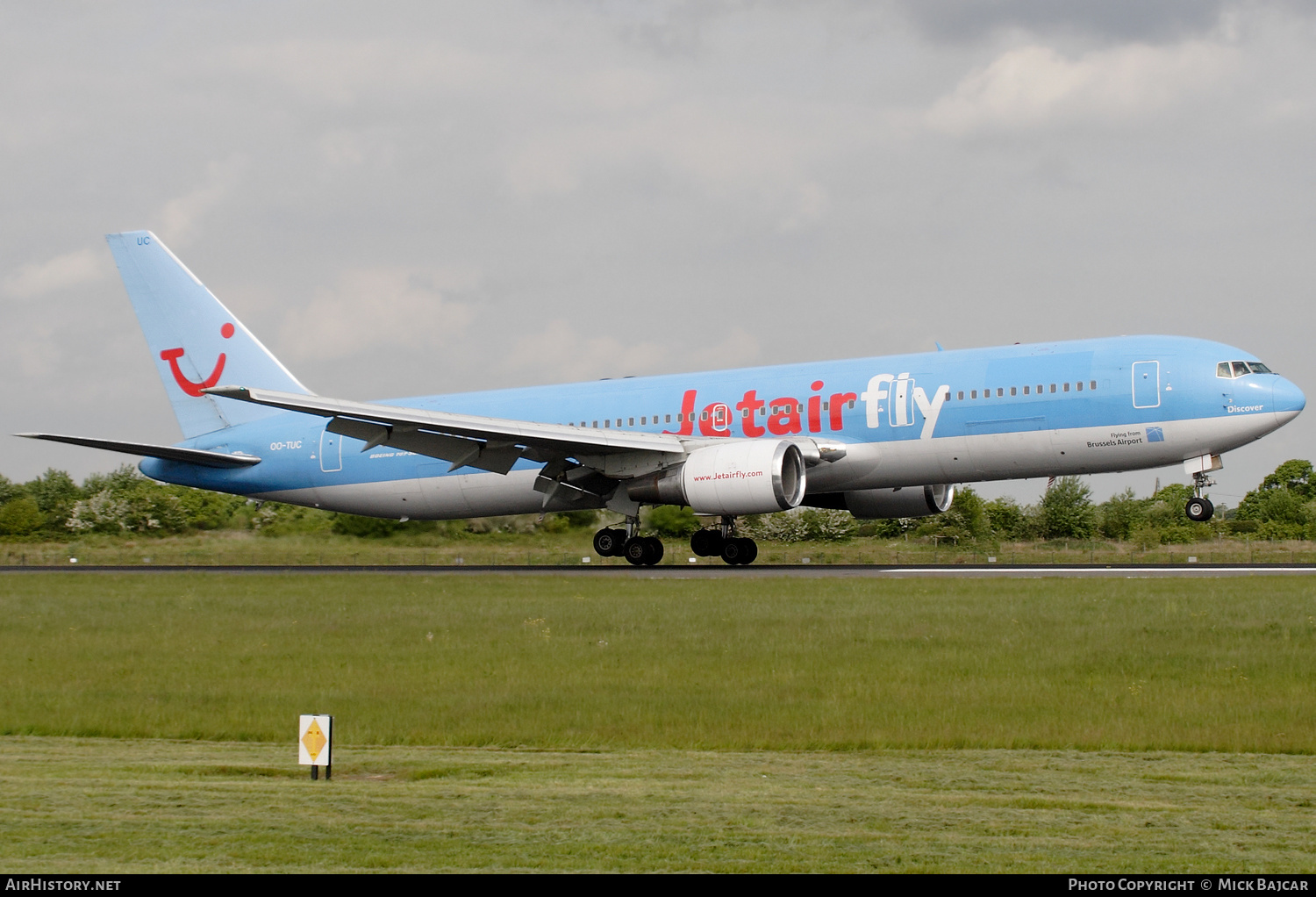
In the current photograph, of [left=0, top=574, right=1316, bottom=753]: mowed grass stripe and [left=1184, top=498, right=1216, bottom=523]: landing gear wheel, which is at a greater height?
[left=1184, top=498, right=1216, bottom=523]: landing gear wheel

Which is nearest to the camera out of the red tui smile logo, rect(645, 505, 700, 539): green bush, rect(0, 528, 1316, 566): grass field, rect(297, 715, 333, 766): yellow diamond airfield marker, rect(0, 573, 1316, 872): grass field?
rect(0, 573, 1316, 872): grass field

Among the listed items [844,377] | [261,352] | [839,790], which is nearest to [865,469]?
[844,377]

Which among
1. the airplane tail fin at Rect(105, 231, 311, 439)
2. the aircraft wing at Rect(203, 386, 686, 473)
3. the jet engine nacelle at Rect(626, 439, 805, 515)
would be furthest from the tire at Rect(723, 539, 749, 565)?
the airplane tail fin at Rect(105, 231, 311, 439)

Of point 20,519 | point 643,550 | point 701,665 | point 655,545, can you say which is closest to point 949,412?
point 655,545

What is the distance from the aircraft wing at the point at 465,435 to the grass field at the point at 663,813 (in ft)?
59.8

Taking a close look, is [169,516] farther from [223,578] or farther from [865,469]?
[865,469]

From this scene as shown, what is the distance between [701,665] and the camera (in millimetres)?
15633

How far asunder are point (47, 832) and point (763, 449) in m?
22.2

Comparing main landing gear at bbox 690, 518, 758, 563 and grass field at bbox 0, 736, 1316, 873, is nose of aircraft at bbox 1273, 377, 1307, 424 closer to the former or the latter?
main landing gear at bbox 690, 518, 758, 563

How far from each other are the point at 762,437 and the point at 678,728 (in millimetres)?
19416

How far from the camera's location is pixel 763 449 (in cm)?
2847

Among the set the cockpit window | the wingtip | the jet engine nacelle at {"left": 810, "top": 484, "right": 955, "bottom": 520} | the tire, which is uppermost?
the cockpit window

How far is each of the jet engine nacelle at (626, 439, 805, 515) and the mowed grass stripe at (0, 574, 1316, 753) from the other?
3.68m

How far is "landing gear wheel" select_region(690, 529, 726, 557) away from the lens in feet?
108
